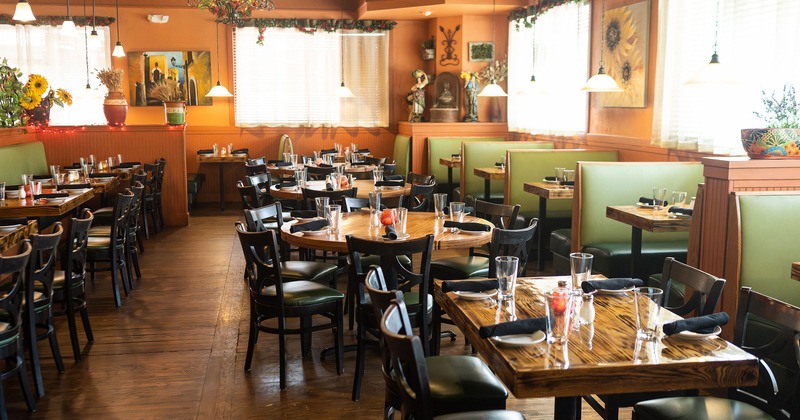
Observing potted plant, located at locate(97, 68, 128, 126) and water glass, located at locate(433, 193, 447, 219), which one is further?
potted plant, located at locate(97, 68, 128, 126)

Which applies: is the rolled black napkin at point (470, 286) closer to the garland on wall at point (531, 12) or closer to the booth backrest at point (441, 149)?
the garland on wall at point (531, 12)

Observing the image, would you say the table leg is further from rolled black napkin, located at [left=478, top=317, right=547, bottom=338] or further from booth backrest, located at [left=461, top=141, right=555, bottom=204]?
rolled black napkin, located at [left=478, top=317, right=547, bottom=338]

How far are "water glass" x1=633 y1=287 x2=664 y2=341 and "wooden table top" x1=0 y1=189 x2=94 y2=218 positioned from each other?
4.76 m

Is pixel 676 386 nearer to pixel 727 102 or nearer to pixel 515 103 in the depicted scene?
pixel 727 102

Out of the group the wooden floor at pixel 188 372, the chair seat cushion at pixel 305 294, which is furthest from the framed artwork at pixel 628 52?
the chair seat cushion at pixel 305 294

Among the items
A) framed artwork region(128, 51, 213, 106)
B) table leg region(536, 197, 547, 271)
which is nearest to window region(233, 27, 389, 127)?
framed artwork region(128, 51, 213, 106)

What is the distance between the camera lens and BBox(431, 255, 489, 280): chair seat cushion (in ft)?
15.5

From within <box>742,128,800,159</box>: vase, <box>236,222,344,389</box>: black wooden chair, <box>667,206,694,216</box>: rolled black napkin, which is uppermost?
<box>742,128,800,159</box>: vase

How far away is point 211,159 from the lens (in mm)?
11258

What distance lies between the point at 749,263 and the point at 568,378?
2217mm

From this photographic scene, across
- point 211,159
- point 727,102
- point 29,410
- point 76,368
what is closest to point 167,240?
point 211,159

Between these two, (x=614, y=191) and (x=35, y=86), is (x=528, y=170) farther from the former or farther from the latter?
(x=35, y=86)

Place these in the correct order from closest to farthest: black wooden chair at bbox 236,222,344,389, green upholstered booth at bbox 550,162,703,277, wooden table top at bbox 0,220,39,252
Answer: black wooden chair at bbox 236,222,344,389
wooden table top at bbox 0,220,39,252
green upholstered booth at bbox 550,162,703,277

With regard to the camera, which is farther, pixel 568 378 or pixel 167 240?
pixel 167 240
